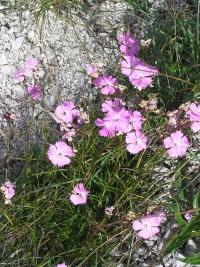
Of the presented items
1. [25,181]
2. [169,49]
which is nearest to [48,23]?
[169,49]

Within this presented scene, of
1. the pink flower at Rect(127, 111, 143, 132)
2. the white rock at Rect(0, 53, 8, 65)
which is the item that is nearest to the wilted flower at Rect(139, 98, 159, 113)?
the pink flower at Rect(127, 111, 143, 132)

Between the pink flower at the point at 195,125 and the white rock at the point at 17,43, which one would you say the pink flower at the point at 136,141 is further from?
the white rock at the point at 17,43

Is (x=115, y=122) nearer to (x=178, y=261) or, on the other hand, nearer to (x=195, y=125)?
(x=195, y=125)

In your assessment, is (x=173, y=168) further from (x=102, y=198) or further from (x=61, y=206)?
(x=61, y=206)

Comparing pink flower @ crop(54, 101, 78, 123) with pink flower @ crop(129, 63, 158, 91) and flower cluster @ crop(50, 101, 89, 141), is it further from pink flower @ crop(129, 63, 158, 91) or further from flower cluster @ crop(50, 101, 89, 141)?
pink flower @ crop(129, 63, 158, 91)

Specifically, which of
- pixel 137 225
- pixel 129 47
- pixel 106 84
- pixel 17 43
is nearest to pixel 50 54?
pixel 17 43

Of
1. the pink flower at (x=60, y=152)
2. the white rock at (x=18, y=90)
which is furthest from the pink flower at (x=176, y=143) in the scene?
the white rock at (x=18, y=90)
